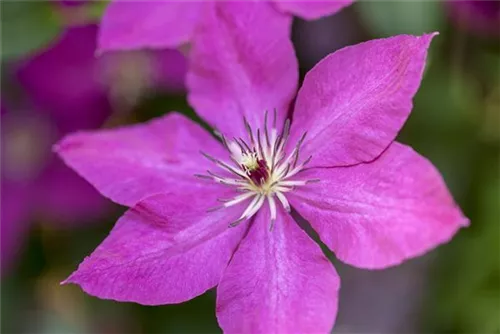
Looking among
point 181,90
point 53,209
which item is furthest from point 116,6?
point 53,209

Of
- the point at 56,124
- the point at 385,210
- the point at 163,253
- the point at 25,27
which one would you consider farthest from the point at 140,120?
the point at 385,210

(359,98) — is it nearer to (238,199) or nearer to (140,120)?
(238,199)

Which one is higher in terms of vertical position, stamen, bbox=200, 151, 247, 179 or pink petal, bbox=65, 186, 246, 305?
stamen, bbox=200, 151, 247, 179

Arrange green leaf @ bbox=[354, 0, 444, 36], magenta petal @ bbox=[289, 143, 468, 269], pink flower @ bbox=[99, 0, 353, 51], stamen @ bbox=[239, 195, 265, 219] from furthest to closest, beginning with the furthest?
green leaf @ bbox=[354, 0, 444, 36], pink flower @ bbox=[99, 0, 353, 51], stamen @ bbox=[239, 195, 265, 219], magenta petal @ bbox=[289, 143, 468, 269]

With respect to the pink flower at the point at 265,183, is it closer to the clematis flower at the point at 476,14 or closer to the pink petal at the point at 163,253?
the pink petal at the point at 163,253

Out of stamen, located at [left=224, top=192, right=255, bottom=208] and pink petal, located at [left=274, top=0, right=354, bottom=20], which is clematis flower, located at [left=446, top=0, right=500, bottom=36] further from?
stamen, located at [left=224, top=192, right=255, bottom=208]

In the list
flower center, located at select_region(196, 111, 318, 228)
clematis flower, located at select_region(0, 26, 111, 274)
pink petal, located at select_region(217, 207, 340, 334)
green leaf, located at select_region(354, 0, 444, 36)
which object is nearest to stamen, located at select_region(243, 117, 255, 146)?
flower center, located at select_region(196, 111, 318, 228)

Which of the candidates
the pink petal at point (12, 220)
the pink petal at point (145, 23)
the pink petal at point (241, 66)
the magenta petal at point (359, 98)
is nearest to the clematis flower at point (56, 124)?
the pink petal at point (12, 220)
